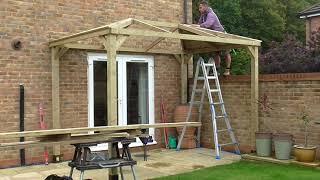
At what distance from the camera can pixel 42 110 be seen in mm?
8656

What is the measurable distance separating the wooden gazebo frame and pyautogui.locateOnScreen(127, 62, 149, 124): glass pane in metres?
0.43

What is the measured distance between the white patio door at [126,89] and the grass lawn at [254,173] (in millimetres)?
2624

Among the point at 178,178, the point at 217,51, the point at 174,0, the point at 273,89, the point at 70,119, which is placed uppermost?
the point at 174,0

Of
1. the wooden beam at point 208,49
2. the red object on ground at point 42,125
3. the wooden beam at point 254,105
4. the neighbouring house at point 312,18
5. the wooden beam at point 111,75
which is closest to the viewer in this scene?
the wooden beam at point 111,75

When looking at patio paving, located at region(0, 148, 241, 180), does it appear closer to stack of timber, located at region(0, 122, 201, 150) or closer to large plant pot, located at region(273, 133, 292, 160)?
large plant pot, located at region(273, 133, 292, 160)

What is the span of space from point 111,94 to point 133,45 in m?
3.33

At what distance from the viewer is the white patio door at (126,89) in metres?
9.42

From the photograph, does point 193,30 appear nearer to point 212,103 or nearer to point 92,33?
point 212,103

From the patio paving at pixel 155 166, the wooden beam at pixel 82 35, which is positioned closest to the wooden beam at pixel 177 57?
the patio paving at pixel 155 166

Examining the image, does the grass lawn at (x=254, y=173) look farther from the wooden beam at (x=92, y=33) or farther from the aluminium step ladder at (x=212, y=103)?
the wooden beam at (x=92, y=33)

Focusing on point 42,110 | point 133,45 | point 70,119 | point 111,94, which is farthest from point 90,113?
point 111,94

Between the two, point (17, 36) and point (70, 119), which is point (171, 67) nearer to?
point (70, 119)

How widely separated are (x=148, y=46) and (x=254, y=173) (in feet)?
13.2

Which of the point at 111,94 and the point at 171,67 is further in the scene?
the point at 171,67
